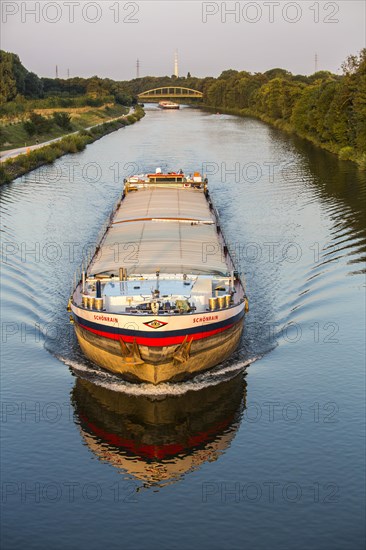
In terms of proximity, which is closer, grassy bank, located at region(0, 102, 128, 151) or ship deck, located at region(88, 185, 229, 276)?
ship deck, located at region(88, 185, 229, 276)

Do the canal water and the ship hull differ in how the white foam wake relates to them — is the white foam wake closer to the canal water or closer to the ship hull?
the canal water

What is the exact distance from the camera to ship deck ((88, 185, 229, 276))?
117 ft

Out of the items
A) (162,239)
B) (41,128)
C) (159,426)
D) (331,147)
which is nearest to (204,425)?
(159,426)

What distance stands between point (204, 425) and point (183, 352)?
260 cm

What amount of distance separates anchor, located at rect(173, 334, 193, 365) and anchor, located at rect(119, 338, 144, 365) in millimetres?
1173

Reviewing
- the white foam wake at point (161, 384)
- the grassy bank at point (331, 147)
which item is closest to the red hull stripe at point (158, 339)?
the white foam wake at point (161, 384)

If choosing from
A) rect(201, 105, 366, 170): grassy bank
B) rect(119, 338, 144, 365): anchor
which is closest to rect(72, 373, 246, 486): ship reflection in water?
rect(119, 338, 144, 365): anchor

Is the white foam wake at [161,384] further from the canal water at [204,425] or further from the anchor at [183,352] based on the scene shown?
the anchor at [183,352]

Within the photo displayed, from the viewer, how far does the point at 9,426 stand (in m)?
28.5

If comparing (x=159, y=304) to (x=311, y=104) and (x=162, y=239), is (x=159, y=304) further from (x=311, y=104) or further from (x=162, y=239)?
(x=311, y=104)

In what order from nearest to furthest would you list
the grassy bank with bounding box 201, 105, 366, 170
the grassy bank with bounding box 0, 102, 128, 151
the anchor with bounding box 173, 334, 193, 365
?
the anchor with bounding box 173, 334, 193, 365 → the grassy bank with bounding box 201, 105, 366, 170 → the grassy bank with bounding box 0, 102, 128, 151

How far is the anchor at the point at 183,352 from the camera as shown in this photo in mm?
30000

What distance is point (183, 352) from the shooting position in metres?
30.1

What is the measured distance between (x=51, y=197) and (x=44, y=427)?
1666 inches
